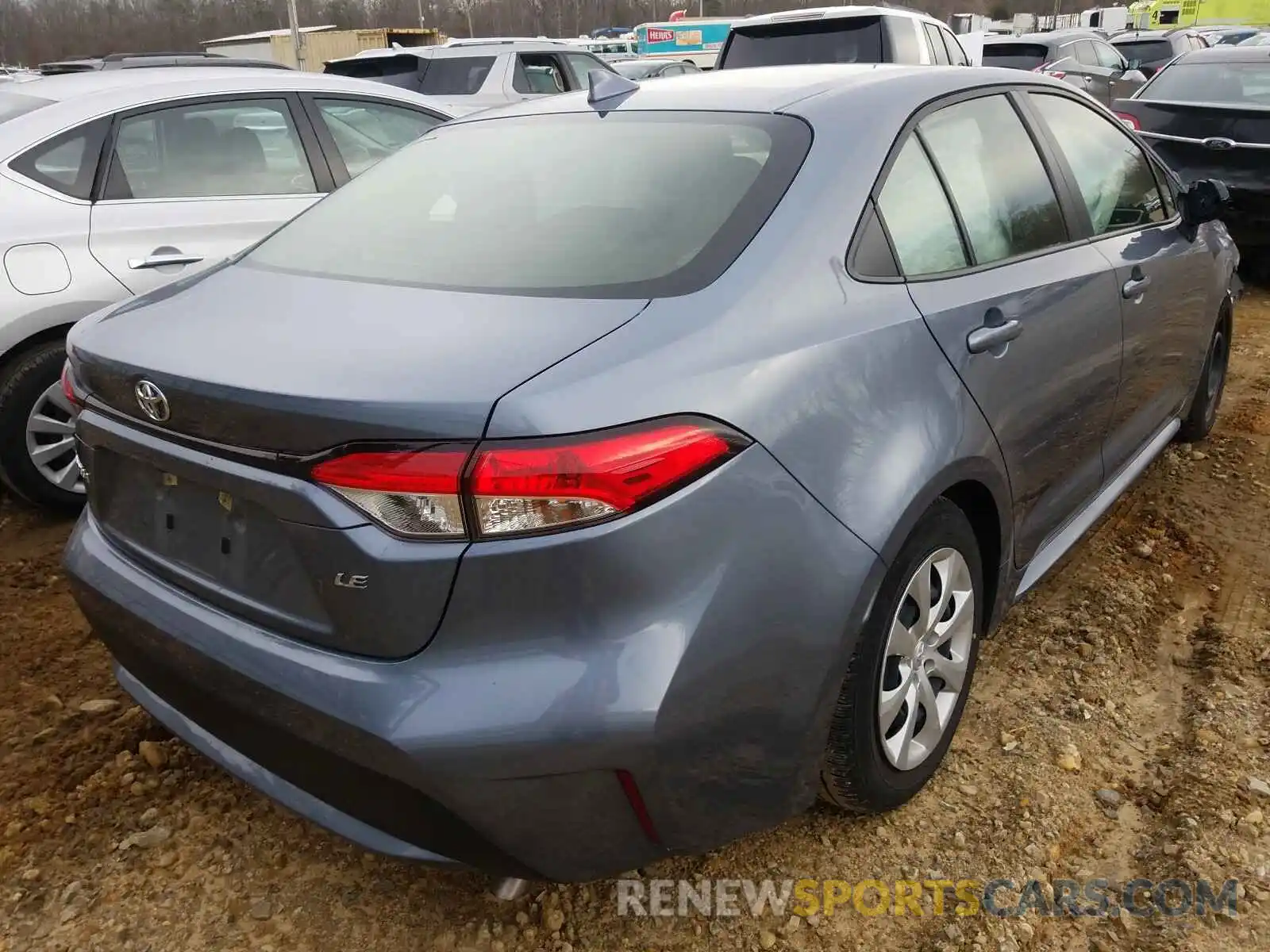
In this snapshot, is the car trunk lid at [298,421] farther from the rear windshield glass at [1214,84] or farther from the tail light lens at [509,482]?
the rear windshield glass at [1214,84]

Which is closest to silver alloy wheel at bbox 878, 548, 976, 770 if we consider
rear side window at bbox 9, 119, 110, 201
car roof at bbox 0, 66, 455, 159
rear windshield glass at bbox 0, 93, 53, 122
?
rear side window at bbox 9, 119, 110, 201

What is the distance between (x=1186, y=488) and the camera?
4.17m

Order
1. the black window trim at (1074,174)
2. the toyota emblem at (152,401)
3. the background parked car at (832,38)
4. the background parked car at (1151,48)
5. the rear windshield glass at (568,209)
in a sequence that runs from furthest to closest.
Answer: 1. the background parked car at (1151,48)
2. the background parked car at (832,38)
3. the black window trim at (1074,174)
4. the rear windshield glass at (568,209)
5. the toyota emblem at (152,401)

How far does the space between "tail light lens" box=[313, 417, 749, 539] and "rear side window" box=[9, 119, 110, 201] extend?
304 centimetres

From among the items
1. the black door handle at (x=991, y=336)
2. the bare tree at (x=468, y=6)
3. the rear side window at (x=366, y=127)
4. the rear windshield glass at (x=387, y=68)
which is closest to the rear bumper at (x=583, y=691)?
the black door handle at (x=991, y=336)

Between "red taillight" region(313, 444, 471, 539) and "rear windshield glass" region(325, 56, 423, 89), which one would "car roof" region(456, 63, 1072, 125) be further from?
"rear windshield glass" region(325, 56, 423, 89)

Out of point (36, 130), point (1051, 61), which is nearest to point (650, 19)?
point (1051, 61)

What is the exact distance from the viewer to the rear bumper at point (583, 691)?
5.23 feet

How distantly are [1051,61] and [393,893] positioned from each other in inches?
569

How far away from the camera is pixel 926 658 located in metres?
2.31

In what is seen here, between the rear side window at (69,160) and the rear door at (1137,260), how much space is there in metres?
3.42

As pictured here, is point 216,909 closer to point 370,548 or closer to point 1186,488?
point 370,548

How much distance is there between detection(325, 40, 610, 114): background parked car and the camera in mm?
10562

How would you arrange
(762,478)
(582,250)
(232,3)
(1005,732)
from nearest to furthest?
(762,478)
(582,250)
(1005,732)
(232,3)
